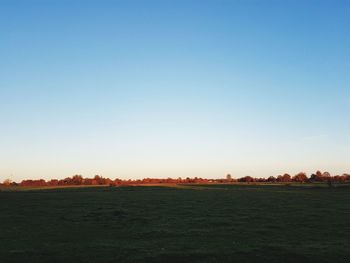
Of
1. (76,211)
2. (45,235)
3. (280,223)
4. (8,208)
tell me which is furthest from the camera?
→ (8,208)

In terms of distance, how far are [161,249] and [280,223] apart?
1831 centimetres

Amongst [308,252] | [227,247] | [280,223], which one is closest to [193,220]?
[280,223]

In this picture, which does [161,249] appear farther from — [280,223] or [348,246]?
[280,223]

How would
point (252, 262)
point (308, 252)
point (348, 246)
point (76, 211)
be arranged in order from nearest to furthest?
point (252, 262)
point (308, 252)
point (348, 246)
point (76, 211)

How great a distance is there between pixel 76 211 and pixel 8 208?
463 inches

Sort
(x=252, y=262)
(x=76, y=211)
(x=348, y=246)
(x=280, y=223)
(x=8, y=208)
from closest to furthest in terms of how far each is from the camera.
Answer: (x=252, y=262) < (x=348, y=246) < (x=280, y=223) < (x=76, y=211) < (x=8, y=208)

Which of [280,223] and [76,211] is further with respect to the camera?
[76,211]

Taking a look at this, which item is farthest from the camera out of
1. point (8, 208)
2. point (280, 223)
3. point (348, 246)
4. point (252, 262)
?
point (8, 208)

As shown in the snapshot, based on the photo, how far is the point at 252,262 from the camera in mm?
25781

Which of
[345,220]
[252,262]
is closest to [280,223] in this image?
[345,220]

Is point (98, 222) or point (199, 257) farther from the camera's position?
point (98, 222)

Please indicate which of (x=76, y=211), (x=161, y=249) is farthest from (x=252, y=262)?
(x=76, y=211)

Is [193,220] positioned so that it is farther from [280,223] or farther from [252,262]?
[252,262]

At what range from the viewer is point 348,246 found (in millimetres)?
30094
